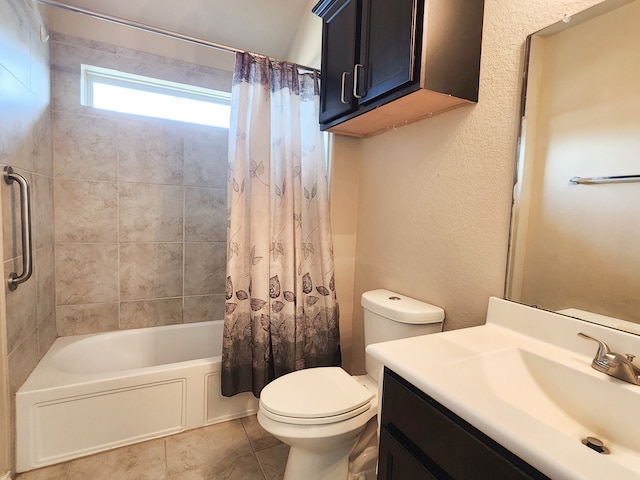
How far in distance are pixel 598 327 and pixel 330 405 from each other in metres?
0.89

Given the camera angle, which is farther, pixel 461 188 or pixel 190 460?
pixel 190 460

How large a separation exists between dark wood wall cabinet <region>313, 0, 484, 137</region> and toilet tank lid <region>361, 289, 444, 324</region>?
851 millimetres

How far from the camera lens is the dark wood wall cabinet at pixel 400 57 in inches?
45.3

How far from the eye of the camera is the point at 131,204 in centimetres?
217

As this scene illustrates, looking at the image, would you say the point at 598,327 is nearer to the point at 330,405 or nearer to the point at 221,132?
the point at 330,405

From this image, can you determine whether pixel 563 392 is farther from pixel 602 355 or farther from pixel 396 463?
pixel 396 463

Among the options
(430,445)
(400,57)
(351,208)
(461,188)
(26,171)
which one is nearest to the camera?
(430,445)

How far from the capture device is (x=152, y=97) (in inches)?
88.8

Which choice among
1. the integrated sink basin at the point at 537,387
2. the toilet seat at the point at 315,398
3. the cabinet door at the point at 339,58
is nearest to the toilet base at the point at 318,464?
the toilet seat at the point at 315,398

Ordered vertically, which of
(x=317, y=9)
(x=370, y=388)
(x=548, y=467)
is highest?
(x=317, y=9)

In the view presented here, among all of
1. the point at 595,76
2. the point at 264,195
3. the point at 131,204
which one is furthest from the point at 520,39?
the point at 131,204

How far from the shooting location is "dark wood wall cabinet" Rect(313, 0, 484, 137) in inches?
45.3

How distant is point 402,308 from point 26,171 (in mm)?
1878

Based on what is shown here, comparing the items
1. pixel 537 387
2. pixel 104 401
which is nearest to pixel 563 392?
pixel 537 387
